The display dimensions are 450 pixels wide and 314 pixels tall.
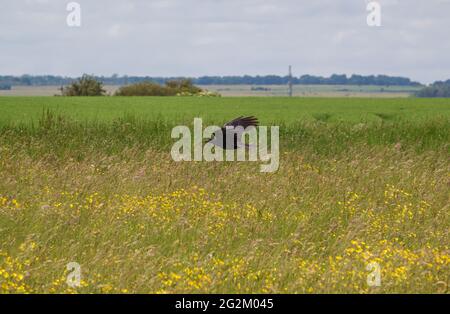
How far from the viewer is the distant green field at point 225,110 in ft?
67.4

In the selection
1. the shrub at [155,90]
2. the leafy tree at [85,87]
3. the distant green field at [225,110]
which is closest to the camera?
the distant green field at [225,110]

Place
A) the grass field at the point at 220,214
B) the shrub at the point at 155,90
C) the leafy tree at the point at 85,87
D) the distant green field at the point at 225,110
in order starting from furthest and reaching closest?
the leafy tree at the point at 85,87 < the shrub at the point at 155,90 < the distant green field at the point at 225,110 < the grass field at the point at 220,214

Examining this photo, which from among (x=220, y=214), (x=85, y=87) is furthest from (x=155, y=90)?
(x=220, y=214)

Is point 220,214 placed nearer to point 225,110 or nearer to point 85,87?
point 225,110

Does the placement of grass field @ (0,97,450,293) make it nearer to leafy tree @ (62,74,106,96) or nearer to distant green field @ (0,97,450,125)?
distant green field @ (0,97,450,125)

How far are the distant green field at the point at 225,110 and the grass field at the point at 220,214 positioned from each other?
299 cm

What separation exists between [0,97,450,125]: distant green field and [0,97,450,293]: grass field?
9.80 feet

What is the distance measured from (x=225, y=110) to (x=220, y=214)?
13.5m

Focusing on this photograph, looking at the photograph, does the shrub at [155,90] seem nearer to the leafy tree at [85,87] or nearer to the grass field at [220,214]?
the leafy tree at [85,87]

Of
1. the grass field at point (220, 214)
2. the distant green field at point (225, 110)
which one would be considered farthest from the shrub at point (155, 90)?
the grass field at point (220, 214)

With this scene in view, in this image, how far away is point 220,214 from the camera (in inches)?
388

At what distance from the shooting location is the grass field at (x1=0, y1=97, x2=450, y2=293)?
288 inches
